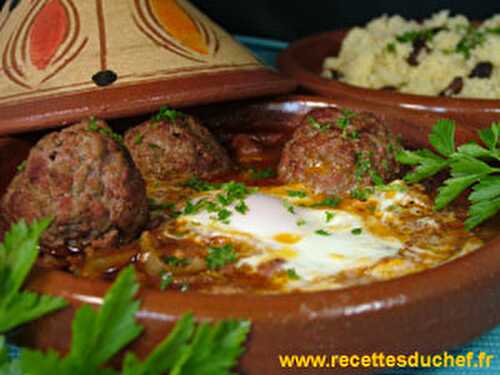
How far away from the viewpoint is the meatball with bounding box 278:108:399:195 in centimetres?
272

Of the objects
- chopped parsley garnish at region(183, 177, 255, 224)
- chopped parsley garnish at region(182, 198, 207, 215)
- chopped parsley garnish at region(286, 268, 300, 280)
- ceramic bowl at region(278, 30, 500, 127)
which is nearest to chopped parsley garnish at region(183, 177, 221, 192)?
chopped parsley garnish at region(183, 177, 255, 224)

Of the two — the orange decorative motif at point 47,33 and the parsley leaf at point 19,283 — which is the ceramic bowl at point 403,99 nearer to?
the orange decorative motif at point 47,33

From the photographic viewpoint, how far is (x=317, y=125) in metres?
2.84

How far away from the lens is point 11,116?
2.67 metres

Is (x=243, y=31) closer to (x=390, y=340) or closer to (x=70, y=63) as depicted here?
(x=70, y=63)

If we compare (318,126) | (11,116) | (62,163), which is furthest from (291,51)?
(62,163)

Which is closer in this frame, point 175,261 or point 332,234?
point 175,261

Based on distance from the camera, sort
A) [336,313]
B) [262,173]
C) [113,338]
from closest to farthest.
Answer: [113,338] < [336,313] < [262,173]

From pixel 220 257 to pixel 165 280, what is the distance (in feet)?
0.59

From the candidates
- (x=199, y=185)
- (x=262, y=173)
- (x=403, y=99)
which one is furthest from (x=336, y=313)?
(x=403, y=99)

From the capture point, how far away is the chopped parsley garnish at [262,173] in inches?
117

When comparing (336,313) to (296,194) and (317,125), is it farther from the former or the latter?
(317,125)

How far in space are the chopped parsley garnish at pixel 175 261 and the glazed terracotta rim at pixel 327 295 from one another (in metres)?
0.36

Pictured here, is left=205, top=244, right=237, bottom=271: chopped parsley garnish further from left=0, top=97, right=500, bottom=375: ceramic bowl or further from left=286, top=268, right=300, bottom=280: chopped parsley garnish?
left=0, top=97, right=500, bottom=375: ceramic bowl
